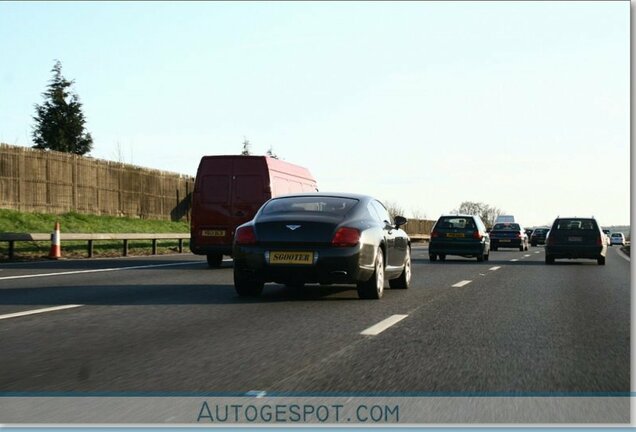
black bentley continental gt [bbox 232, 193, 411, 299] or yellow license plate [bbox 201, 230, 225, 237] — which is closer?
black bentley continental gt [bbox 232, 193, 411, 299]

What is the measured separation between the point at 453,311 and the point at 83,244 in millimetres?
19519

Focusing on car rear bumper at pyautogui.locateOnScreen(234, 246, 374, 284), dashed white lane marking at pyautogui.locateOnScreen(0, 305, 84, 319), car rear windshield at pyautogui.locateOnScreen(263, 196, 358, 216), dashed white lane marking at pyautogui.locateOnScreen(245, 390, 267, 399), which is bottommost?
dashed white lane marking at pyautogui.locateOnScreen(245, 390, 267, 399)

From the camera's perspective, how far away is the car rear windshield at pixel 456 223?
26.0 meters

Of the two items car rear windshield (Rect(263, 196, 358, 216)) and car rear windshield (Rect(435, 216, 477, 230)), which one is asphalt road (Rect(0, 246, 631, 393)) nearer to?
car rear windshield (Rect(263, 196, 358, 216))

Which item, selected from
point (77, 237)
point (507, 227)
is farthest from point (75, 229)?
point (507, 227)

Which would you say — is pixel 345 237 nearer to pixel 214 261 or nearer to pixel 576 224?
pixel 214 261

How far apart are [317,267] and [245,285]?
136 cm

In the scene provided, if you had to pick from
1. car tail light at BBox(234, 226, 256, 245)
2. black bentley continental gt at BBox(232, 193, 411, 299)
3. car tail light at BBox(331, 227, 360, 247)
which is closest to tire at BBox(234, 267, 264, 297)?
black bentley continental gt at BBox(232, 193, 411, 299)

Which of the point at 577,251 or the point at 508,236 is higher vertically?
the point at 508,236

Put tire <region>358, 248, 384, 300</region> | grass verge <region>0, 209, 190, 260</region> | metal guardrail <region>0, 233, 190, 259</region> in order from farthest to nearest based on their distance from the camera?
grass verge <region>0, 209, 190, 260</region>
metal guardrail <region>0, 233, 190, 259</region>
tire <region>358, 248, 384, 300</region>

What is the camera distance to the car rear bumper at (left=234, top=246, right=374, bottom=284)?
419 inches

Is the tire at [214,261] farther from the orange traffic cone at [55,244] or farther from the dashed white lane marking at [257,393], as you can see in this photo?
the dashed white lane marking at [257,393]

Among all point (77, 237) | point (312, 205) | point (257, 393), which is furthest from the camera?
point (77, 237)

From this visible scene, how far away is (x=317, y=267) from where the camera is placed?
418 inches
